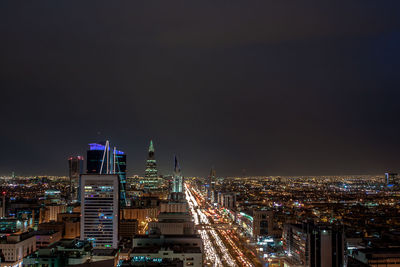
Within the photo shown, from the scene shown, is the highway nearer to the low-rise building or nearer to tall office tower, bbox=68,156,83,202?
the low-rise building

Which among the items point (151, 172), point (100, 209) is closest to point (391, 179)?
point (151, 172)

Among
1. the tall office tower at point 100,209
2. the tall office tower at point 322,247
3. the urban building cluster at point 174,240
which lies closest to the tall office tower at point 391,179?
the urban building cluster at point 174,240

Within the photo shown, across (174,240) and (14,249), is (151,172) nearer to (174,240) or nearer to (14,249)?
(14,249)

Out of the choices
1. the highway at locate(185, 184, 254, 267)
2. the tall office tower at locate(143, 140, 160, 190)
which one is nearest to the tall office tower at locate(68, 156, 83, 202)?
the tall office tower at locate(143, 140, 160, 190)

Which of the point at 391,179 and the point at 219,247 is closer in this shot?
the point at 219,247

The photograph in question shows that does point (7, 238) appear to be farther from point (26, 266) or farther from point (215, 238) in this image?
point (215, 238)

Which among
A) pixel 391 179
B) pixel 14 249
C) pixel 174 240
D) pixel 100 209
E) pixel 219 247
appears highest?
pixel 391 179

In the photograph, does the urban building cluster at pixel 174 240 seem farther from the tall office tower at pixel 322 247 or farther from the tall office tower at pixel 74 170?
the tall office tower at pixel 74 170

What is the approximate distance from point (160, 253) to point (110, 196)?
42.5 ft

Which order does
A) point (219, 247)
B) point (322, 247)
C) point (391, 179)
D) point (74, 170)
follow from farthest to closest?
point (391, 179), point (74, 170), point (219, 247), point (322, 247)

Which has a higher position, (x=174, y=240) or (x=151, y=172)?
(x=151, y=172)

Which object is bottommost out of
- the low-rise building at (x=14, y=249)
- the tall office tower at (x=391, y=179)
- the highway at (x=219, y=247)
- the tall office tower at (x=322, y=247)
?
the highway at (x=219, y=247)

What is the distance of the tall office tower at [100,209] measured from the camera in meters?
47.1

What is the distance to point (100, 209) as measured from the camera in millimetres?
47250
